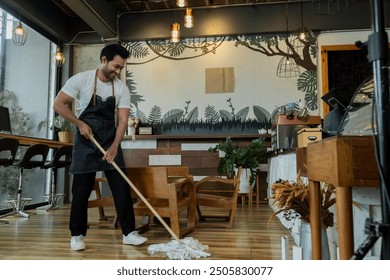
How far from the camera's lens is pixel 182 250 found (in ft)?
6.77

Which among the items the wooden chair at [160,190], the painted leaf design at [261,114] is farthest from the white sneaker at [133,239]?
the painted leaf design at [261,114]

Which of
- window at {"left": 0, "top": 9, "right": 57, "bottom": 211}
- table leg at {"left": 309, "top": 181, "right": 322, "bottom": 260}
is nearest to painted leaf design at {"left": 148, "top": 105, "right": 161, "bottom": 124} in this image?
window at {"left": 0, "top": 9, "right": 57, "bottom": 211}

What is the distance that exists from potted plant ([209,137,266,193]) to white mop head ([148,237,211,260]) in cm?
249

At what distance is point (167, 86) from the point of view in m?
5.71

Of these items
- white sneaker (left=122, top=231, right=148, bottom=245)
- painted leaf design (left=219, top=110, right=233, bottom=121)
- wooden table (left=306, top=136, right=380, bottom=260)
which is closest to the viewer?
wooden table (left=306, top=136, right=380, bottom=260)

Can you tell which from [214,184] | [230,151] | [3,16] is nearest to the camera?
[3,16]

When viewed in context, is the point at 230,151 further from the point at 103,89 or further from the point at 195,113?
the point at 103,89

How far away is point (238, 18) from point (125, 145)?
2983 millimetres

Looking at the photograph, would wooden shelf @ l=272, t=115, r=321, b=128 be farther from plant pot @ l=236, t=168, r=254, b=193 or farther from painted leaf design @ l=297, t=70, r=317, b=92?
painted leaf design @ l=297, t=70, r=317, b=92

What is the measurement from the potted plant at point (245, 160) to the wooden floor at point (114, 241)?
1.06 metres

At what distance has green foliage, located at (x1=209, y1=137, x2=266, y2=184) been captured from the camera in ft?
15.2

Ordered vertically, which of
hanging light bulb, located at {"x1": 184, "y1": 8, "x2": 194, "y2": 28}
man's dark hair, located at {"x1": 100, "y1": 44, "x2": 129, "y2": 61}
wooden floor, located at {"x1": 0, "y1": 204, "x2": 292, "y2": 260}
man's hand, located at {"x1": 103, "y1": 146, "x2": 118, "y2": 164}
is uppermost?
hanging light bulb, located at {"x1": 184, "y1": 8, "x2": 194, "y2": 28}
